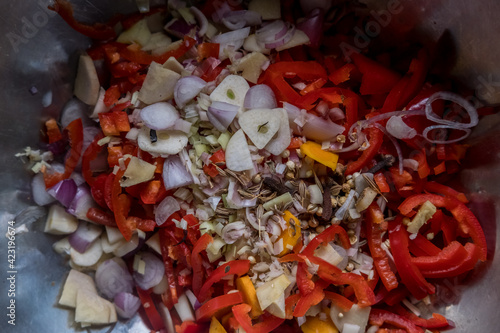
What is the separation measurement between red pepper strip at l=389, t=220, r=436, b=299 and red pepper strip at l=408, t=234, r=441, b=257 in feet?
0.14

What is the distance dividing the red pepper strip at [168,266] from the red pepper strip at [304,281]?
458mm

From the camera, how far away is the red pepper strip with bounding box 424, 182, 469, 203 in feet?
4.72

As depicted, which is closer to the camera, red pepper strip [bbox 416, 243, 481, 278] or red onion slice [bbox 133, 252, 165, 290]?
red pepper strip [bbox 416, 243, 481, 278]

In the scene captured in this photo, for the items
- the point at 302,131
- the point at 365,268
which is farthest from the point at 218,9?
the point at 365,268

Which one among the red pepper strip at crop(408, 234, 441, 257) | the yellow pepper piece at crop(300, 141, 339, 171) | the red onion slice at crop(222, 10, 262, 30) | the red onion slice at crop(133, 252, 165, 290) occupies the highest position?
the red onion slice at crop(222, 10, 262, 30)

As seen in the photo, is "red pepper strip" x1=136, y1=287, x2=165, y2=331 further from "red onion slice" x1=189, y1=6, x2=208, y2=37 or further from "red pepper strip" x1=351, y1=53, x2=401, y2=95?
"red pepper strip" x1=351, y1=53, x2=401, y2=95

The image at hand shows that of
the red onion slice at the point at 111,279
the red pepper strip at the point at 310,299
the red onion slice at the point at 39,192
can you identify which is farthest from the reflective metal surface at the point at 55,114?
the red pepper strip at the point at 310,299

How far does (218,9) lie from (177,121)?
0.43 metres

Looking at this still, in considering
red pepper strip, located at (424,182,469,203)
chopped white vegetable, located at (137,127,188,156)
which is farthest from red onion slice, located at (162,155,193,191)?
red pepper strip, located at (424,182,469,203)

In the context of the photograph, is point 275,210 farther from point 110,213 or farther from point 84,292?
point 84,292

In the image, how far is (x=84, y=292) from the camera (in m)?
1.50

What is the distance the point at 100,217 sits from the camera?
4.86 feet

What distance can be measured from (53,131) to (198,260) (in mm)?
673

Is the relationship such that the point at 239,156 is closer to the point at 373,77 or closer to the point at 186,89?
the point at 186,89
